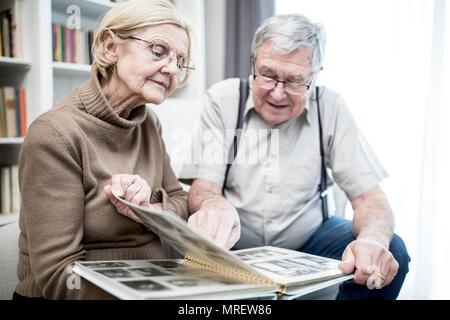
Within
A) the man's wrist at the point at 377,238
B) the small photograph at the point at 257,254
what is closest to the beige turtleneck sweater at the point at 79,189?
the small photograph at the point at 257,254

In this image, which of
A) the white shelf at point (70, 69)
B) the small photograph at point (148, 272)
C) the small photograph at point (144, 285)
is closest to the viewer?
the small photograph at point (144, 285)

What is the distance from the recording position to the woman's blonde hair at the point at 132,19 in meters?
0.95

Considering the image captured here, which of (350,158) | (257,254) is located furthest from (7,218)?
(350,158)

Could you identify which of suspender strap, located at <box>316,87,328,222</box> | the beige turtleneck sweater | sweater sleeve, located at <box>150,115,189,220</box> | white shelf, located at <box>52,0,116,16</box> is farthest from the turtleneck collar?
white shelf, located at <box>52,0,116,16</box>

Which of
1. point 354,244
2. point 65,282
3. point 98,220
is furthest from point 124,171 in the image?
point 354,244

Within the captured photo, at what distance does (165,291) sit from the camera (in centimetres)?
62

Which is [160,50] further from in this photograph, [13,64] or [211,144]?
[13,64]

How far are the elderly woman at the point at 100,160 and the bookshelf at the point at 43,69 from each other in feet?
2.65

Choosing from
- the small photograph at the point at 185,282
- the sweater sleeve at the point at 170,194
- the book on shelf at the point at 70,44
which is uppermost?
the book on shelf at the point at 70,44

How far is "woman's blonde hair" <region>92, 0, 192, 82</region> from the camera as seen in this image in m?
0.95

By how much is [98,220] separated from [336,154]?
78cm

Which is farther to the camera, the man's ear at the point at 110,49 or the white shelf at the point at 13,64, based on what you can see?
the white shelf at the point at 13,64

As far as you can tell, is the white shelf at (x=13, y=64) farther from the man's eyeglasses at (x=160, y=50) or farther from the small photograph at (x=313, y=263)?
the small photograph at (x=313, y=263)

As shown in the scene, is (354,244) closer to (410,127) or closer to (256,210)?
(256,210)
